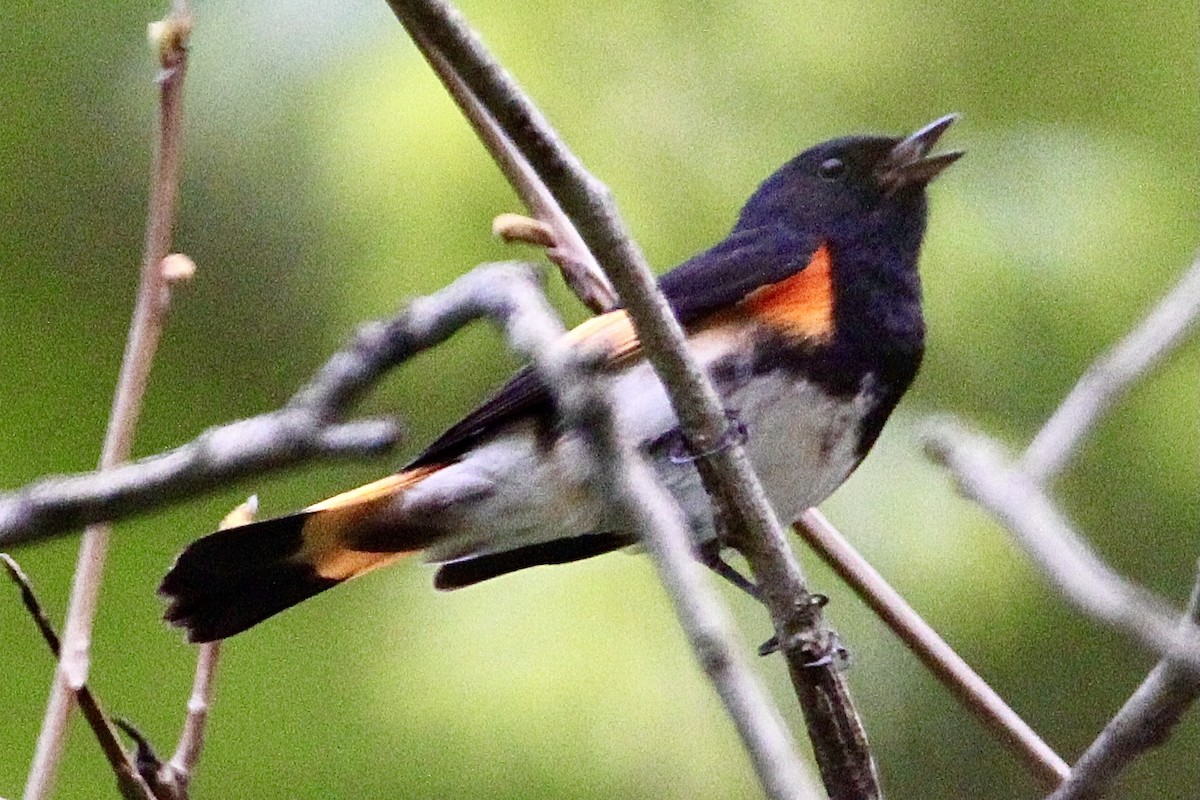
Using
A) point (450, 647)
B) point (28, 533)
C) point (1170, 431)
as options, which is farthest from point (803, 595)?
point (1170, 431)

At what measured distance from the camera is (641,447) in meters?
1.07

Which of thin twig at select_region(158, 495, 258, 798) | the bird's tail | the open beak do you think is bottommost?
thin twig at select_region(158, 495, 258, 798)

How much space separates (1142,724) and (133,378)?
438 mm

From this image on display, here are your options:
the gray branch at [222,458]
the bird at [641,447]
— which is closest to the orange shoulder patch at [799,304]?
the bird at [641,447]

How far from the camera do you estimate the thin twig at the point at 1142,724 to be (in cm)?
54

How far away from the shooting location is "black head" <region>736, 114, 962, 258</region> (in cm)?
128

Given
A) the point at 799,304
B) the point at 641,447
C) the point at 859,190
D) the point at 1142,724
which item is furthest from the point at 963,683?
the point at 859,190

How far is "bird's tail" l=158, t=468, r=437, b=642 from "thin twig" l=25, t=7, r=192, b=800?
0.97 feet

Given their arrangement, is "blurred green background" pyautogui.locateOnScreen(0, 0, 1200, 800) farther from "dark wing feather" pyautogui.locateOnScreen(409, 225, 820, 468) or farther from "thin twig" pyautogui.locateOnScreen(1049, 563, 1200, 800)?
"thin twig" pyautogui.locateOnScreen(1049, 563, 1200, 800)

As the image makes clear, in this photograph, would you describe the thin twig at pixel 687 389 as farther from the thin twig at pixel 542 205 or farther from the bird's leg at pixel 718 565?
the bird's leg at pixel 718 565

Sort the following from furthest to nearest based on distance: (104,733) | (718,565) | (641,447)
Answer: (718,565) < (641,447) < (104,733)

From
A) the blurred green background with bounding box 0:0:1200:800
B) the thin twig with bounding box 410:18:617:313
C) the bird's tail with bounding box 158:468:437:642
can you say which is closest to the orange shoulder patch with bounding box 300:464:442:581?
the bird's tail with bounding box 158:468:437:642

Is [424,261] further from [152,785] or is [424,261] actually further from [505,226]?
[152,785]

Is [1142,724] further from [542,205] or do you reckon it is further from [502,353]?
[502,353]
